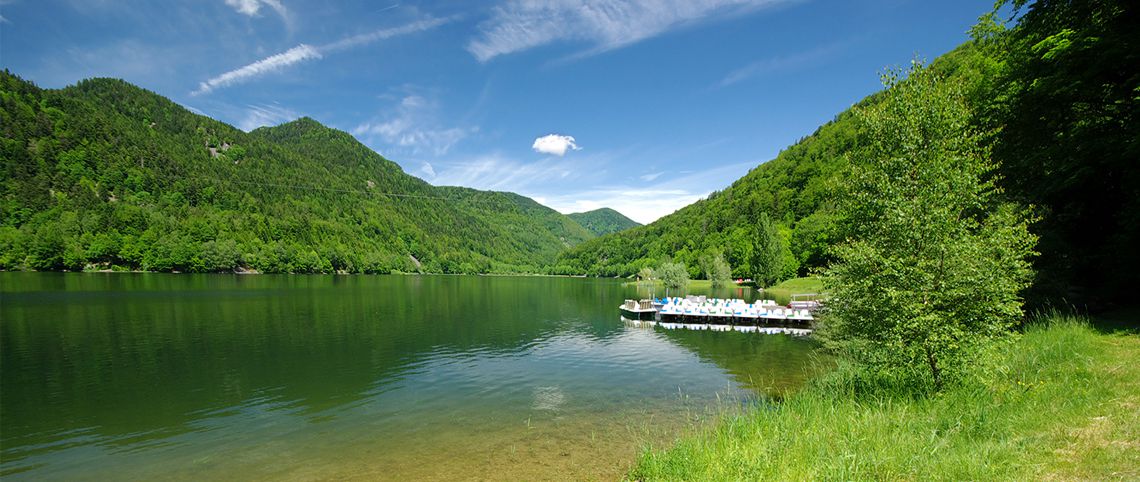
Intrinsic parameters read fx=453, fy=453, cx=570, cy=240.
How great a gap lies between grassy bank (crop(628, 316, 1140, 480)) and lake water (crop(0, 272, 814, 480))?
4.00m

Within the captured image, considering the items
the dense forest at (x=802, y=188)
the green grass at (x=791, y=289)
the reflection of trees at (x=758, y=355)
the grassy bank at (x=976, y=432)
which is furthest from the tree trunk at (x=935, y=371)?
the green grass at (x=791, y=289)

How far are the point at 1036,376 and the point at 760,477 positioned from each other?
8696 mm

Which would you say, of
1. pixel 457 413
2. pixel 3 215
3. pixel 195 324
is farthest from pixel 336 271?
pixel 457 413

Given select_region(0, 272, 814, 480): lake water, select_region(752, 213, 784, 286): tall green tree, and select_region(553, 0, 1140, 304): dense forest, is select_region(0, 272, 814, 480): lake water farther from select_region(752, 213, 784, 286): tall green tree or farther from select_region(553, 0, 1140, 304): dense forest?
select_region(752, 213, 784, 286): tall green tree

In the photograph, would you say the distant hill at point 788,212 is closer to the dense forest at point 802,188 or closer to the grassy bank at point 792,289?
the dense forest at point 802,188

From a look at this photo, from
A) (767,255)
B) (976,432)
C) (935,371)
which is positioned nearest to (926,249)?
(935,371)

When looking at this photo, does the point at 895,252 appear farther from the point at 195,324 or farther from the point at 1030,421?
the point at 195,324

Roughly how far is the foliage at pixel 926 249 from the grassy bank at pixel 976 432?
4.39ft

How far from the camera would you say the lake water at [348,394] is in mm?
14922

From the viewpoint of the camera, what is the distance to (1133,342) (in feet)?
42.2

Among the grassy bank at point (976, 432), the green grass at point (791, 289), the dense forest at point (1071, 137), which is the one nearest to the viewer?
the grassy bank at point (976, 432)

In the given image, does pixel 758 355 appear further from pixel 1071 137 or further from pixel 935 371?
pixel 935 371

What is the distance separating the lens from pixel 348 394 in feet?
74.8

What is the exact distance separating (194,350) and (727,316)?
4730 cm
